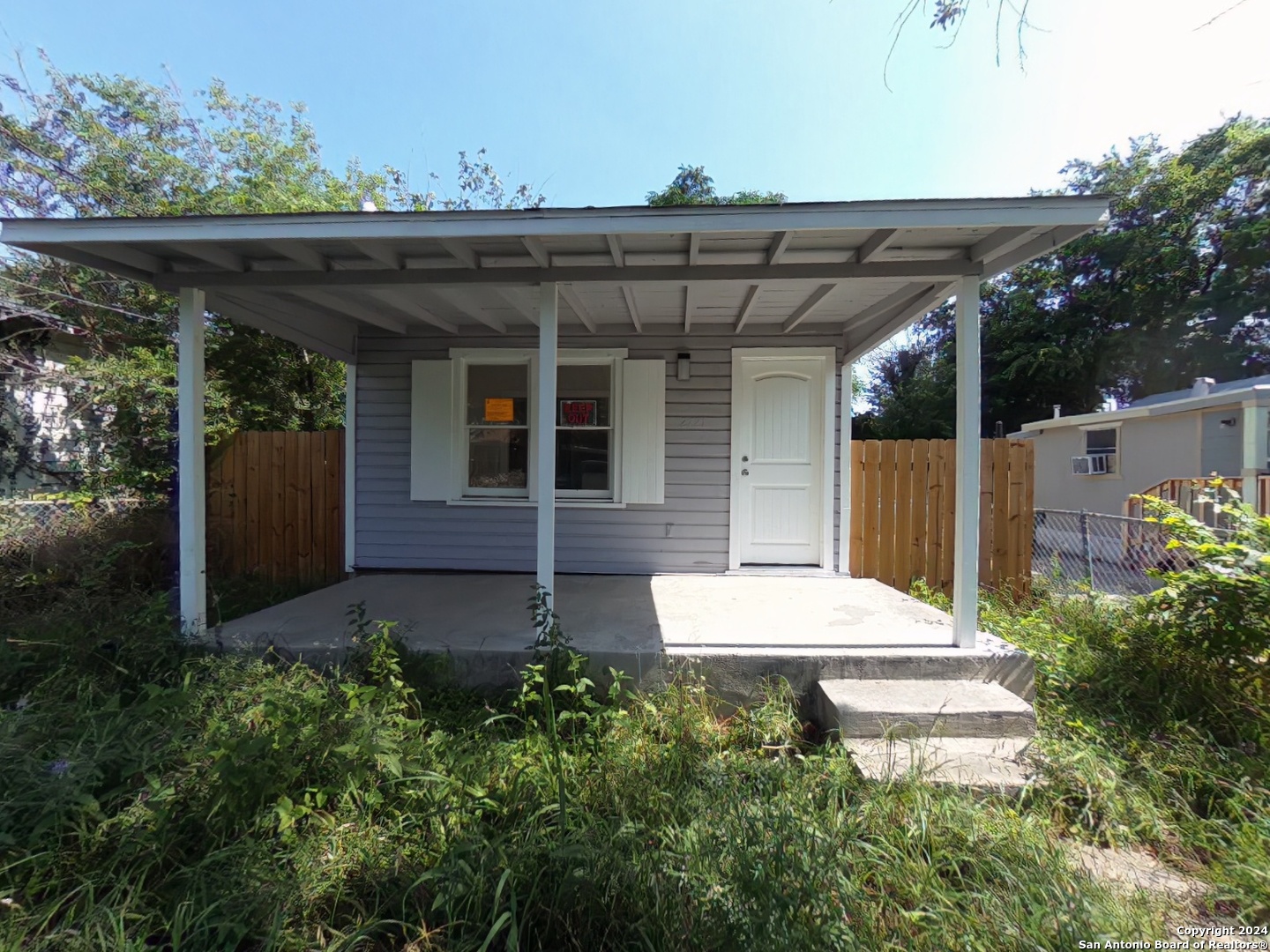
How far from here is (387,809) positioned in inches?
79.8

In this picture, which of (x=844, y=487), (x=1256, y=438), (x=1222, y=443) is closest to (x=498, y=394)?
(x=844, y=487)

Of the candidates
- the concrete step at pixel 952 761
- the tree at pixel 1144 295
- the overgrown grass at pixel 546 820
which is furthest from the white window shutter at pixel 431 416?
the tree at pixel 1144 295

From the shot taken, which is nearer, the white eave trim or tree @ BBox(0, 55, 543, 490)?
the white eave trim

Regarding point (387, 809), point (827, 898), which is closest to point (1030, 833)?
point (827, 898)

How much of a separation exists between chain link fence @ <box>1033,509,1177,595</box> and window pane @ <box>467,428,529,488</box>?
15.8ft

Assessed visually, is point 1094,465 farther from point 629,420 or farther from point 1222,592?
point 629,420

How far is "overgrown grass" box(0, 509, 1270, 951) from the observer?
1534 millimetres

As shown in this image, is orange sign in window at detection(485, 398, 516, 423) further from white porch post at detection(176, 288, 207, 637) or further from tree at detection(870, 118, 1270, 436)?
tree at detection(870, 118, 1270, 436)

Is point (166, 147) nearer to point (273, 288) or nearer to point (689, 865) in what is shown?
point (273, 288)

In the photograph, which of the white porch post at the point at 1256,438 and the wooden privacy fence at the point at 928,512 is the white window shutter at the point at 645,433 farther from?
the white porch post at the point at 1256,438

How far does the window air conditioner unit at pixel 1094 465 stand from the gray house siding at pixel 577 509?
955 cm

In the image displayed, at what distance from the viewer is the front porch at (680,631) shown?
2965 millimetres

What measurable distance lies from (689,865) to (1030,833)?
47.8 inches

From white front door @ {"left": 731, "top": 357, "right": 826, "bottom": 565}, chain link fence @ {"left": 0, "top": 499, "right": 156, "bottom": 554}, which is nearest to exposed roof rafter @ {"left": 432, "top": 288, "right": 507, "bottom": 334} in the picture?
white front door @ {"left": 731, "top": 357, "right": 826, "bottom": 565}
